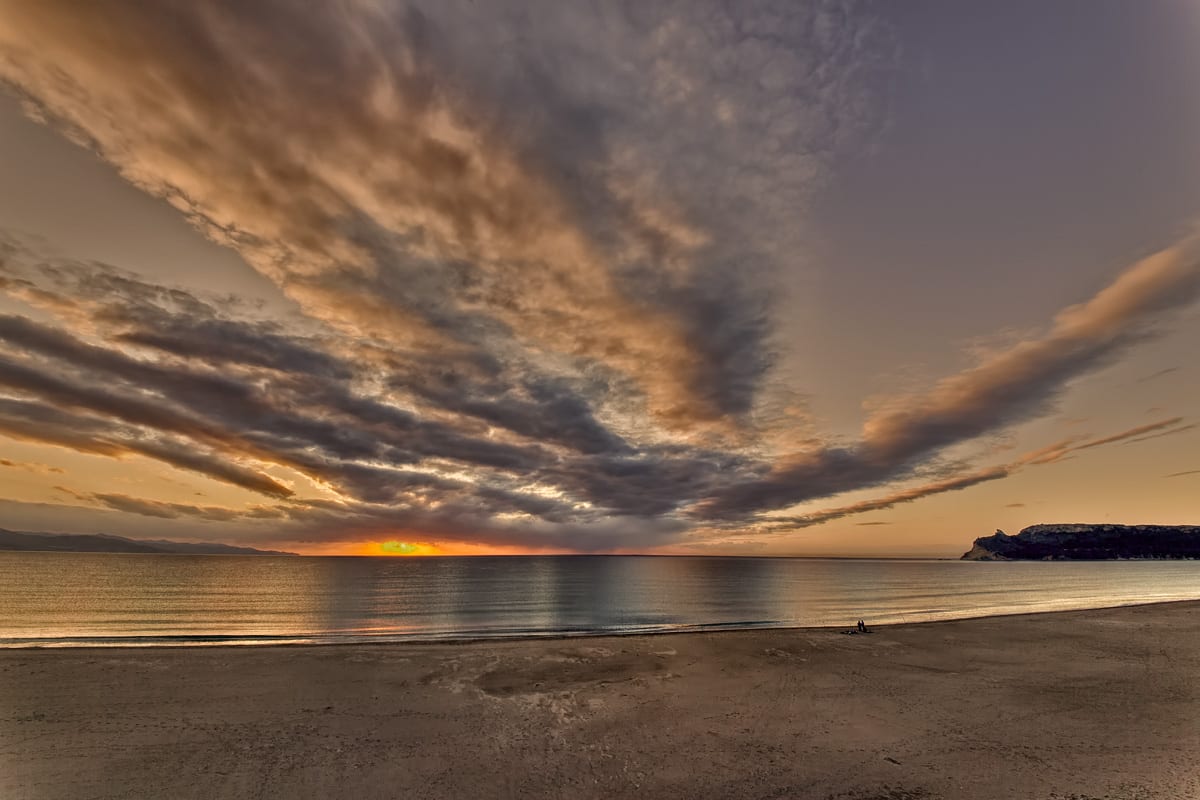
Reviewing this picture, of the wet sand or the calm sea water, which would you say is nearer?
the wet sand

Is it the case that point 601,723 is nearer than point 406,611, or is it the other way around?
point 601,723

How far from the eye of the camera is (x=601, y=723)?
18.0m

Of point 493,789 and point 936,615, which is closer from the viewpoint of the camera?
point 493,789

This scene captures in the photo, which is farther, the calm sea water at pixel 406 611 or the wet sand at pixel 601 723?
the calm sea water at pixel 406 611

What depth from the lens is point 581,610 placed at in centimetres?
6562

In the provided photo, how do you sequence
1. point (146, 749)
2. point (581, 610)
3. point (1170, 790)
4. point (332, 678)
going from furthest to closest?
point (581, 610)
point (332, 678)
point (146, 749)
point (1170, 790)

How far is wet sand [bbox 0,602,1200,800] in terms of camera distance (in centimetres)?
1361

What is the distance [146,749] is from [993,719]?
28239mm

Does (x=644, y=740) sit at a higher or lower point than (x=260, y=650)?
lower

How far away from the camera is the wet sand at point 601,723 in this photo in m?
13.6

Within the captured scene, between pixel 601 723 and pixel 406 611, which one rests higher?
pixel 406 611

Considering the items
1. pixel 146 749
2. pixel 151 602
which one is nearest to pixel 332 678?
pixel 146 749

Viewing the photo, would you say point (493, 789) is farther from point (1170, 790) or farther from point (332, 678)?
point (1170, 790)

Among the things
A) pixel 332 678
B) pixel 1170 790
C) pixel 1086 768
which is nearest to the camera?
pixel 1170 790
